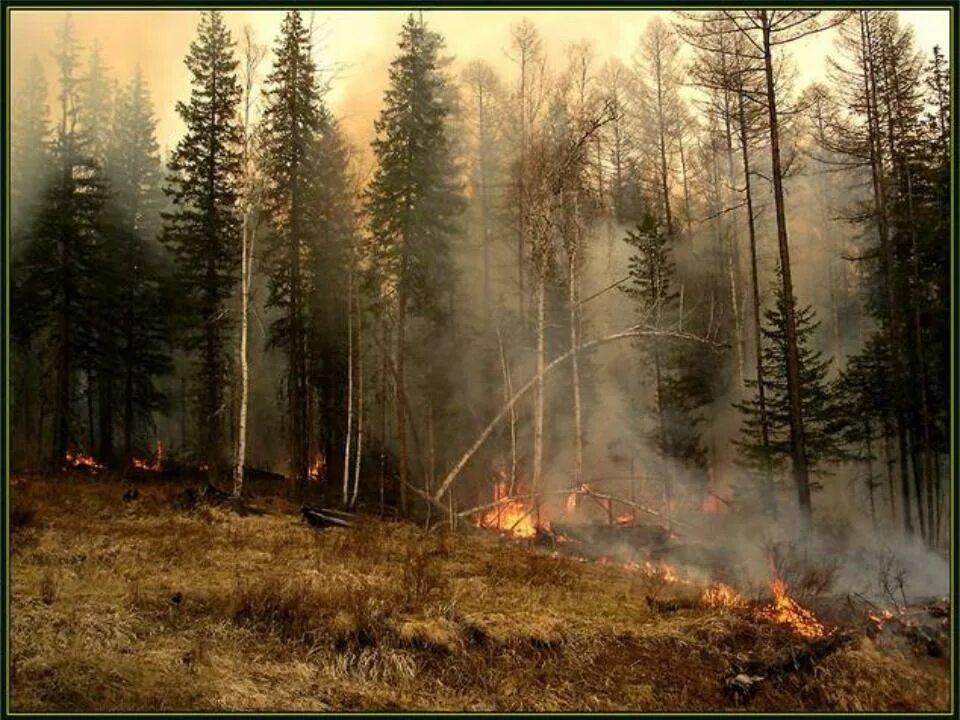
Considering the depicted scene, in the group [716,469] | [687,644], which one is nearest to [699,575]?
[687,644]

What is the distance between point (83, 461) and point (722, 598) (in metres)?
23.7

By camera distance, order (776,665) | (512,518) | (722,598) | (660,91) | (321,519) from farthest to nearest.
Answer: (660,91) → (512,518) → (321,519) → (722,598) → (776,665)

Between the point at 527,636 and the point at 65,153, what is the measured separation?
1074 inches

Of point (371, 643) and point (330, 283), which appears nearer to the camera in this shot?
point (371, 643)

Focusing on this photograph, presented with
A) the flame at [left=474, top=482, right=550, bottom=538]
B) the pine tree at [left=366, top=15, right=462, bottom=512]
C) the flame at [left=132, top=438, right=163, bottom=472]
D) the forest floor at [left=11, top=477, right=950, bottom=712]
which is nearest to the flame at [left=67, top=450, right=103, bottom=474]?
the flame at [left=132, top=438, right=163, bottom=472]

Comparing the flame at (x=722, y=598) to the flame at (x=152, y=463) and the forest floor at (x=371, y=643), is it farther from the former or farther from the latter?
the flame at (x=152, y=463)

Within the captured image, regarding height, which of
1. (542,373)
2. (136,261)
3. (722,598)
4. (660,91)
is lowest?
(722,598)

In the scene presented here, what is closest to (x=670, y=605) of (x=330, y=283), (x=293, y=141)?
(x=293, y=141)

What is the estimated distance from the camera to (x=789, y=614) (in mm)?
10133

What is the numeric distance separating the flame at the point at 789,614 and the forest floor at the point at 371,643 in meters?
0.41

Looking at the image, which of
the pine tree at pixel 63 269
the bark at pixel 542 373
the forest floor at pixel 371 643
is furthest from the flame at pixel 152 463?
the forest floor at pixel 371 643

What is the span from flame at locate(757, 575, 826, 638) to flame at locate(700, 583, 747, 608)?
16.6 inches

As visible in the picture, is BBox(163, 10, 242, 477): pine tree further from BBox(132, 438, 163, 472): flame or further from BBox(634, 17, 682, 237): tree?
BBox(634, 17, 682, 237): tree

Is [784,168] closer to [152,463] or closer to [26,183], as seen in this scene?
[152,463]
